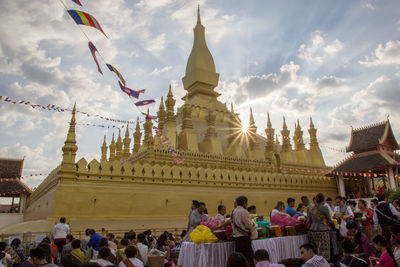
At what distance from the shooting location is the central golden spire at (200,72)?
2820 centimetres

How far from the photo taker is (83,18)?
28.3 feet

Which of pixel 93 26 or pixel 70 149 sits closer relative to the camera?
pixel 93 26

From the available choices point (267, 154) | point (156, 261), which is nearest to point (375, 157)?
point (267, 154)

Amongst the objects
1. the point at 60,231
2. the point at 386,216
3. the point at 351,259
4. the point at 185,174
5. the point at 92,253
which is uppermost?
the point at 185,174

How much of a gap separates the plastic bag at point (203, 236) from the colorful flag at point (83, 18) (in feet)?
20.9

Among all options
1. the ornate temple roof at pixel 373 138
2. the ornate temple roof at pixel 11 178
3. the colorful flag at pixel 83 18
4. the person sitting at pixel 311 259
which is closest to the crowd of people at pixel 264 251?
the person sitting at pixel 311 259

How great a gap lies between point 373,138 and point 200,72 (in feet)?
49.2


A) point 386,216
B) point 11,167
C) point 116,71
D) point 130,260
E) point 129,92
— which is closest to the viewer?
point 130,260

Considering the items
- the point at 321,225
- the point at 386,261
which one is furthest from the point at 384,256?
the point at 321,225

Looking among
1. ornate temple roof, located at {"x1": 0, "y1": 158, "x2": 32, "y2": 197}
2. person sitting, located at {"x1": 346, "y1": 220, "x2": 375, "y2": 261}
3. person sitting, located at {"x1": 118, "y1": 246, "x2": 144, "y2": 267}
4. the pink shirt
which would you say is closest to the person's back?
the pink shirt

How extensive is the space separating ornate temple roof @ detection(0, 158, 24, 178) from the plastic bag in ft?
74.1

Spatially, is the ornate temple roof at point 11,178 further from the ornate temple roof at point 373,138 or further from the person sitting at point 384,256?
the ornate temple roof at point 373,138

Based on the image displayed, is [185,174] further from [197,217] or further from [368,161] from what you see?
[368,161]

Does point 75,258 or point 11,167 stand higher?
point 11,167
